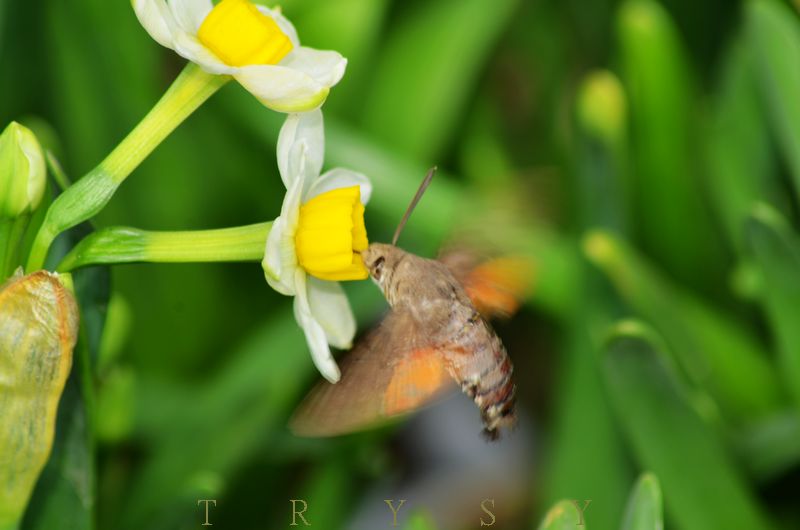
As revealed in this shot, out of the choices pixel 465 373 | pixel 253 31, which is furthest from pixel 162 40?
pixel 465 373

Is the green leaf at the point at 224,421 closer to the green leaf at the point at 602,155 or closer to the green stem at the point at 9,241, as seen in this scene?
the green stem at the point at 9,241

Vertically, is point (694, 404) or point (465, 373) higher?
point (465, 373)

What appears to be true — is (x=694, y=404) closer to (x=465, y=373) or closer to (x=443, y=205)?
(x=465, y=373)

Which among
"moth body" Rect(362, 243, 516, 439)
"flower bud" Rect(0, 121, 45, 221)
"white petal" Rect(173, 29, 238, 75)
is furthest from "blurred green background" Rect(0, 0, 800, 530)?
"white petal" Rect(173, 29, 238, 75)

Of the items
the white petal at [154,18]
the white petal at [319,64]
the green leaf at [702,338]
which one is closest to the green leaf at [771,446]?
the green leaf at [702,338]

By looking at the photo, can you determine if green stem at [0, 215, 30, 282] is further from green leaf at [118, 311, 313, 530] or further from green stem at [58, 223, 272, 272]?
green leaf at [118, 311, 313, 530]

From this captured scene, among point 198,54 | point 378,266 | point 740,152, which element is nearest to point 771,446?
point 740,152
